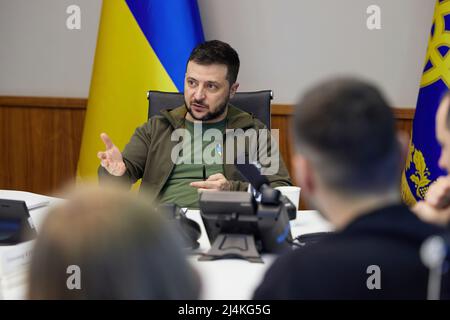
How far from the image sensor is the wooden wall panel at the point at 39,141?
4.12m

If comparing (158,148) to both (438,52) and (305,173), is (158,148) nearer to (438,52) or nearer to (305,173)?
(438,52)

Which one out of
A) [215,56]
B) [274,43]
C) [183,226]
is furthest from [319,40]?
[183,226]

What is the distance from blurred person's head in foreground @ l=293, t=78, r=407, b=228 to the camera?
40.1 inches

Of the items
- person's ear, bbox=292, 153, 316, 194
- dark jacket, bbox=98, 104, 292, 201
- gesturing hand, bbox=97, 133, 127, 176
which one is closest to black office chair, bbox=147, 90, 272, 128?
dark jacket, bbox=98, 104, 292, 201

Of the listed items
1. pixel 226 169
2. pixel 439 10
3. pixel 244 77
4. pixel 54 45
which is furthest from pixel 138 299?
pixel 54 45

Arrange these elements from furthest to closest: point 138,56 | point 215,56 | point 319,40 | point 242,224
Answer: point 319,40 → point 138,56 → point 215,56 → point 242,224

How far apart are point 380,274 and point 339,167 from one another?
19 cm

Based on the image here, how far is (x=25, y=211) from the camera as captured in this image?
1742mm

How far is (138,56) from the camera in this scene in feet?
11.3

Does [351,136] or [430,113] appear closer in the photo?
[351,136]

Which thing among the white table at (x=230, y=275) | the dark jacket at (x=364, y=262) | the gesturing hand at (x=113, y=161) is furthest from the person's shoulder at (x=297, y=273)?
the gesturing hand at (x=113, y=161)

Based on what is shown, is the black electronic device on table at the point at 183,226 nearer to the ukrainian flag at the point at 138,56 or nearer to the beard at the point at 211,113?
the beard at the point at 211,113

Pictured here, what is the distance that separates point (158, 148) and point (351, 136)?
1.85 metres
